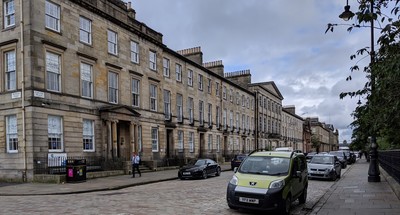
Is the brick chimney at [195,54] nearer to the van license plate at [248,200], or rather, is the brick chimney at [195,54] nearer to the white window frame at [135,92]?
the white window frame at [135,92]

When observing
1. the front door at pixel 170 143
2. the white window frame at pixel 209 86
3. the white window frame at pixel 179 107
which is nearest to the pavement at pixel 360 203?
the front door at pixel 170 143

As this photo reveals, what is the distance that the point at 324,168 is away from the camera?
72.5 feet

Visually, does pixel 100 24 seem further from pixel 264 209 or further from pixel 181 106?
pixel 264 209

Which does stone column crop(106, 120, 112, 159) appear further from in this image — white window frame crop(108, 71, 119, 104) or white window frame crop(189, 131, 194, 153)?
white window frame crop(189, 131, 194, 153)

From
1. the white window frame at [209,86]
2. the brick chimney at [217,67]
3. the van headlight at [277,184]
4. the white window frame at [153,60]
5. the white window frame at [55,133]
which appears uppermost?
the brick chimney at [217,67]

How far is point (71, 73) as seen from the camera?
78.5ft

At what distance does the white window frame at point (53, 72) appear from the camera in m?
22.3

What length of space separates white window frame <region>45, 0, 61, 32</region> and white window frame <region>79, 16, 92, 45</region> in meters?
1.99

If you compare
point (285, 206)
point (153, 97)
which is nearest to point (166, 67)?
point (153, 97)

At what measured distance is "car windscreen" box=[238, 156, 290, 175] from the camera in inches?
436

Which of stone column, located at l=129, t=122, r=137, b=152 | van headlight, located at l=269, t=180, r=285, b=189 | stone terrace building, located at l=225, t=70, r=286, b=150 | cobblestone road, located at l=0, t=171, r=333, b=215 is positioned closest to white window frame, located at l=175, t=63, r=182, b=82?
stone column, located at l=129, t=122, r=137, b=152

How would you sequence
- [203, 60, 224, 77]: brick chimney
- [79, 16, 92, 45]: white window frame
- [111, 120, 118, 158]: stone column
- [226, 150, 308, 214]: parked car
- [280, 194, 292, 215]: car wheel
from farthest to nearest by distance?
1. [203, 60, 224, 77]: brick chimney
2. [111, 120, 118, 158]: stone column
3. [79, 16, 92, 45]: white window frame
4. [280, 194, 292, 215]: car wheel
5. [226, 150, 308, 214]: parked car

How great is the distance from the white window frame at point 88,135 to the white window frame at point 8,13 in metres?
7.29

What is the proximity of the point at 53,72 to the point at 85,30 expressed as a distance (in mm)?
4367
